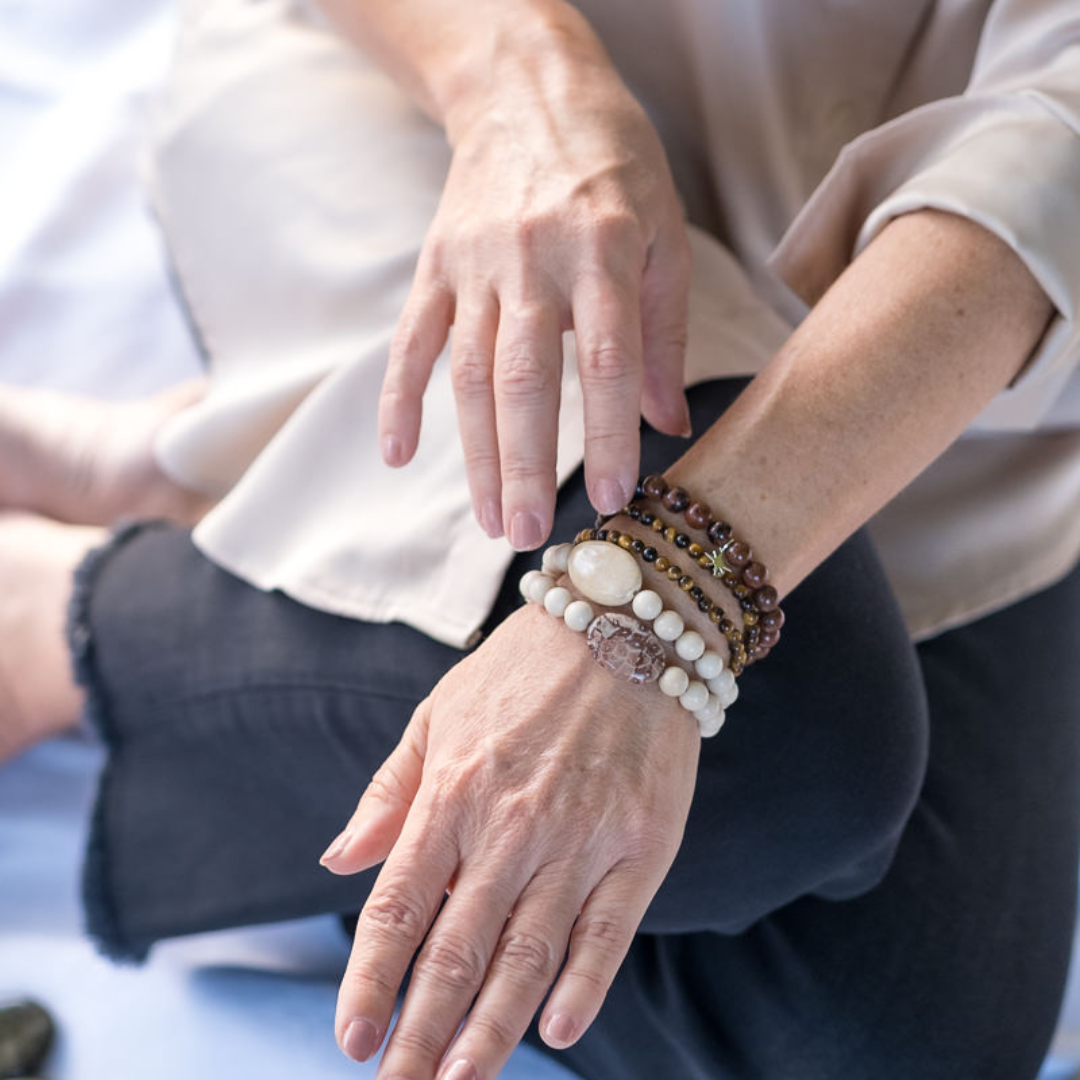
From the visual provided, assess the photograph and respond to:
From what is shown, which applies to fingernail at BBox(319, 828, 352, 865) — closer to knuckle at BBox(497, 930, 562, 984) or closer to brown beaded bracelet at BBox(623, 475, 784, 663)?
knuckle at BBox(497, 930, 562, 984)

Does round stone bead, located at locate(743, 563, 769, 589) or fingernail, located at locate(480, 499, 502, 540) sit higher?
Result: round stone bead, located at locate(743, 563, 769, 589)

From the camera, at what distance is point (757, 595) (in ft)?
2.17

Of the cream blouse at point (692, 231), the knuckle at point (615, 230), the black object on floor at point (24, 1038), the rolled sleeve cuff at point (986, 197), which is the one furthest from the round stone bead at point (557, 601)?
the black object on floor at point (24, 1038)

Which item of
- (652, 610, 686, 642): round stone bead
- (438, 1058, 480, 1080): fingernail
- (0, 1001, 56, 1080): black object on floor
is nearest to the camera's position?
(438, 1058, 480, 1080): fingernail

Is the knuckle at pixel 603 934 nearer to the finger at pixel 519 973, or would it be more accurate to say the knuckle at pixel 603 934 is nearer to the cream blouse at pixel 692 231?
the finger at pixel 519 973

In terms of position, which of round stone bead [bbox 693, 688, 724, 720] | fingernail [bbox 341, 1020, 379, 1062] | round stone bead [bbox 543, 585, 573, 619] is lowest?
fingernail [bbox 341, 1020, 379, 1062]

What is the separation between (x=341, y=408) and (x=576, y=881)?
437 millimetres

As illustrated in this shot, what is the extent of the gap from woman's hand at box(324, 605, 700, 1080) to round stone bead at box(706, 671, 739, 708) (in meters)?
0.02

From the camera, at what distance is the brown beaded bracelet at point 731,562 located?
2.17 ft

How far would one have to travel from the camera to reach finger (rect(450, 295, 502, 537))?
68cm

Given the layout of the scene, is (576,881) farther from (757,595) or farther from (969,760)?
(969,760)

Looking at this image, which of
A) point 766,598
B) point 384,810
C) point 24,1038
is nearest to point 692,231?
point 766,598

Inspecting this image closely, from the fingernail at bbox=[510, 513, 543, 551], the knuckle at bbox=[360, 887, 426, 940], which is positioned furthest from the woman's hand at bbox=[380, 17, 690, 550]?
the knuckle at bbox=[360, 887, 426, 940]

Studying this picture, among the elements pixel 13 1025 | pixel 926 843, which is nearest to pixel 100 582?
pixel 13 1025
